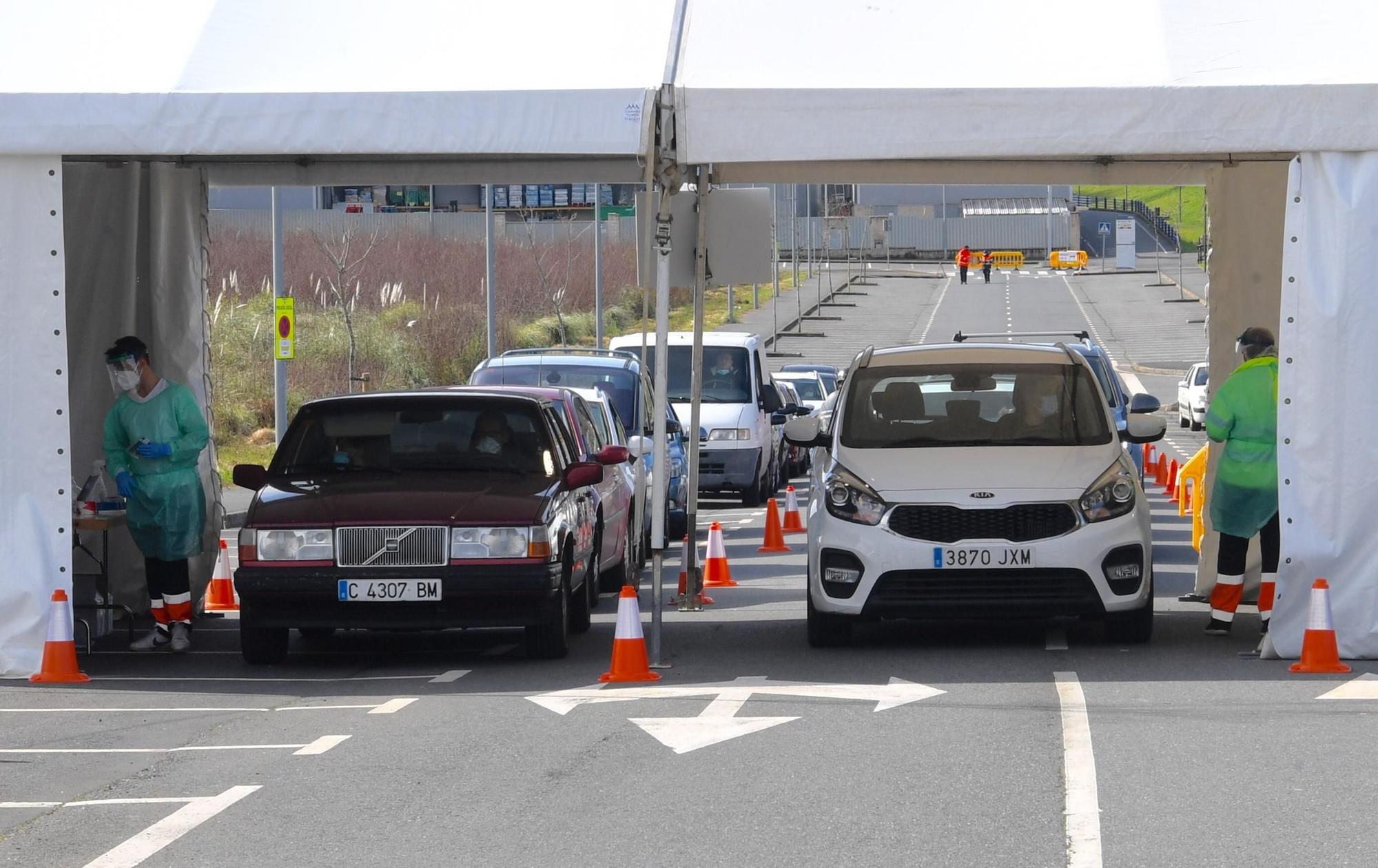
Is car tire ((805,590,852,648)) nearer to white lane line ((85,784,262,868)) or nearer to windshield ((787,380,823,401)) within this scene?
white lane line ((85,784,262,868))

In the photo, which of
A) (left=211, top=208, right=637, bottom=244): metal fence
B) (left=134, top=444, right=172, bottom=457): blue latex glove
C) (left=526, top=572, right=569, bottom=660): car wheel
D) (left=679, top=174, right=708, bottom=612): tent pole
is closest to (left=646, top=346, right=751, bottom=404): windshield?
(left=679, top=174, right=708, bottom=612): tent pole

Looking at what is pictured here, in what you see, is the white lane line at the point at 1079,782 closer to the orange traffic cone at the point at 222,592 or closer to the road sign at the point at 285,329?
the orange traffic cone at the point at 222,592

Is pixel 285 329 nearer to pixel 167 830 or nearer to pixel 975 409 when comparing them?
pixel 975 409

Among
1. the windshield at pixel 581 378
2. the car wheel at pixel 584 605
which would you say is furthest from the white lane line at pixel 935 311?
the car wheel at pixel 584 605

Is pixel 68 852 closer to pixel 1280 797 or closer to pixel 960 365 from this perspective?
pixel 1280 797

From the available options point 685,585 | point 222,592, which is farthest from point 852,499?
point 222,592

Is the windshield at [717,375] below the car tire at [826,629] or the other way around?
the other way around

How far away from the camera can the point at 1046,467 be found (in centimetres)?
1129

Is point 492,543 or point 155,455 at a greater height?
point 155,455

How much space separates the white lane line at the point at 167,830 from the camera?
6473 millimetres

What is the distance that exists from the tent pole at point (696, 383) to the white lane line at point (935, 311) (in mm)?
45495

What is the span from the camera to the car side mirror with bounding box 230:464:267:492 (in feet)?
37.8

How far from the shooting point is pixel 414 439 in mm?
11898

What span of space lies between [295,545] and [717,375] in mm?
14899
